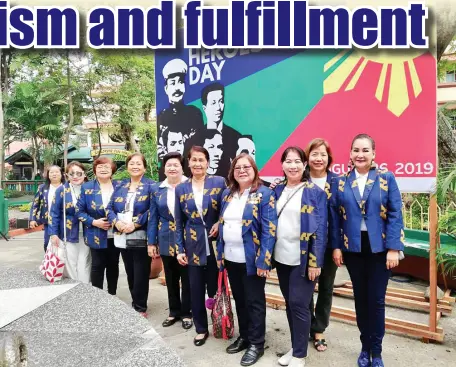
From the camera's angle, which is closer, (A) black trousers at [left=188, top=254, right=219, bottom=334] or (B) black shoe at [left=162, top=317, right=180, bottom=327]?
(A) black trousers at [left=188, top=254, right=219, bottom=334]

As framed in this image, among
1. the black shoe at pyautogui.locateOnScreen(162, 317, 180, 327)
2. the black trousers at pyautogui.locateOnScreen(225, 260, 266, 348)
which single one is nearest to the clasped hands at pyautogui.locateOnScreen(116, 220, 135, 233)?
the black shoe at pyautogui.locateOnScreen(162, 317, 180, 327)

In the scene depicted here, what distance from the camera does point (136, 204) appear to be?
147 inches

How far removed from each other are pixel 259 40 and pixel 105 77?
1052 cm

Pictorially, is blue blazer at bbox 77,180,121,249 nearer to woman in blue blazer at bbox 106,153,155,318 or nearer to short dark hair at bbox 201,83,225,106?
woman in blue blazer at bbox 106,153,155,318

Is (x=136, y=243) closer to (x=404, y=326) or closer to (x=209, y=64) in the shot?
(x=209, y=64)

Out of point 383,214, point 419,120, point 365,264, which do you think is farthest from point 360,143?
point 419,120

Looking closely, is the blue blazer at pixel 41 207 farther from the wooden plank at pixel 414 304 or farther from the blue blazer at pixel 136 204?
the wooden plank at pixel 414 304

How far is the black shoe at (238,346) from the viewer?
3175 mm

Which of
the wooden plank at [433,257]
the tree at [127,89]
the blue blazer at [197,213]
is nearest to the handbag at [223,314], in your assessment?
the blue blazer at [197,213]

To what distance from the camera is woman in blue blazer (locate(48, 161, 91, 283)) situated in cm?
408

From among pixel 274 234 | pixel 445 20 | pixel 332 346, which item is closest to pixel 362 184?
pixel 274 234

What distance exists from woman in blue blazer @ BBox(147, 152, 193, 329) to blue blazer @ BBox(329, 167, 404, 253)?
144 centimetres

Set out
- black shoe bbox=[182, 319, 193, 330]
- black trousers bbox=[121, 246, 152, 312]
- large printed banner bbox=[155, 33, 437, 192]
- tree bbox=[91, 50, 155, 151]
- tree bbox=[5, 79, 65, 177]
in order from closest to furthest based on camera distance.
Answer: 1. large printed banner bbox=[155, 33, 437, 192]
2. black shoe bbox=[182, 319, 193, 330]
3. black trousers bbox=[121, 246, 152, 312]
4. tree bbox=[91, 50, 155, 151]
5. tree bbox=[5, 79, 65, 177]

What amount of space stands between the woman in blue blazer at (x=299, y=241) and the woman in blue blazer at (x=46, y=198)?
309 cm
